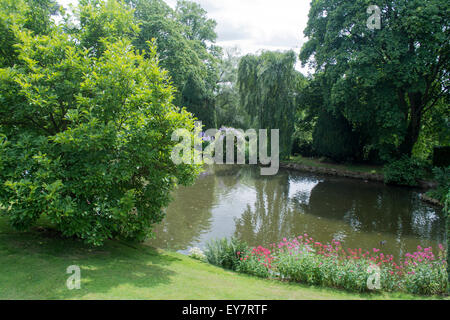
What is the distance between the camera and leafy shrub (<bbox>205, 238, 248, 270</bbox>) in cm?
765

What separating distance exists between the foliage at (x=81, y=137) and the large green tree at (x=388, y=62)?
1525 centimetres

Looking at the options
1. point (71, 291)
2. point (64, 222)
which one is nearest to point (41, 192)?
point (64, 222)

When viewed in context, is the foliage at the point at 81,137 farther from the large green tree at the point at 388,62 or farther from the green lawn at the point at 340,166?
the green lawn at the point at 340,166

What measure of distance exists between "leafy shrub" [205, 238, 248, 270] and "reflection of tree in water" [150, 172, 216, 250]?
1.50m

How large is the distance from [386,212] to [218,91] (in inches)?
945

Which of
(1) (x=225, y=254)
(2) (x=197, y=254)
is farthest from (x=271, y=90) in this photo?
(1) (x=225, y=254)

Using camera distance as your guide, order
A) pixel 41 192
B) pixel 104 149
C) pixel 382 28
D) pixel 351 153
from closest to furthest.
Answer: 1. pixel 41 192
2. pixel 104 149
3. pixel 382 28
4. pixel 351 153

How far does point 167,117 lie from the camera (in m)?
6.57

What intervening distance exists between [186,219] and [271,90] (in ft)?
44.3

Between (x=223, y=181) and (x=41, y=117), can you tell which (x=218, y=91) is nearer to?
(x=223, y=181)

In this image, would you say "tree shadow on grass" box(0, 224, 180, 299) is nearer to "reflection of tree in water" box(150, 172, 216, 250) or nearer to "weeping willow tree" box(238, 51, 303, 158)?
"reflection of tree in water" box(150, 172, 216, 250)

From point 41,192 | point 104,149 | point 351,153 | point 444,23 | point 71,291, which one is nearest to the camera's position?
point 71,291

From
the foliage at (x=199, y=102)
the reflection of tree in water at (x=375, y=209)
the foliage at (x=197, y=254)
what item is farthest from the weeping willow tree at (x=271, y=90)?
the foliage at (x=197, y=254)

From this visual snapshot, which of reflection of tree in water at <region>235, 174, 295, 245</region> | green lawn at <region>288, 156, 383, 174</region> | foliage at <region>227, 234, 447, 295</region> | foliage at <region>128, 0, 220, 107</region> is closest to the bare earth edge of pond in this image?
green lawn at <region>288, 156, 383, 174</region>
